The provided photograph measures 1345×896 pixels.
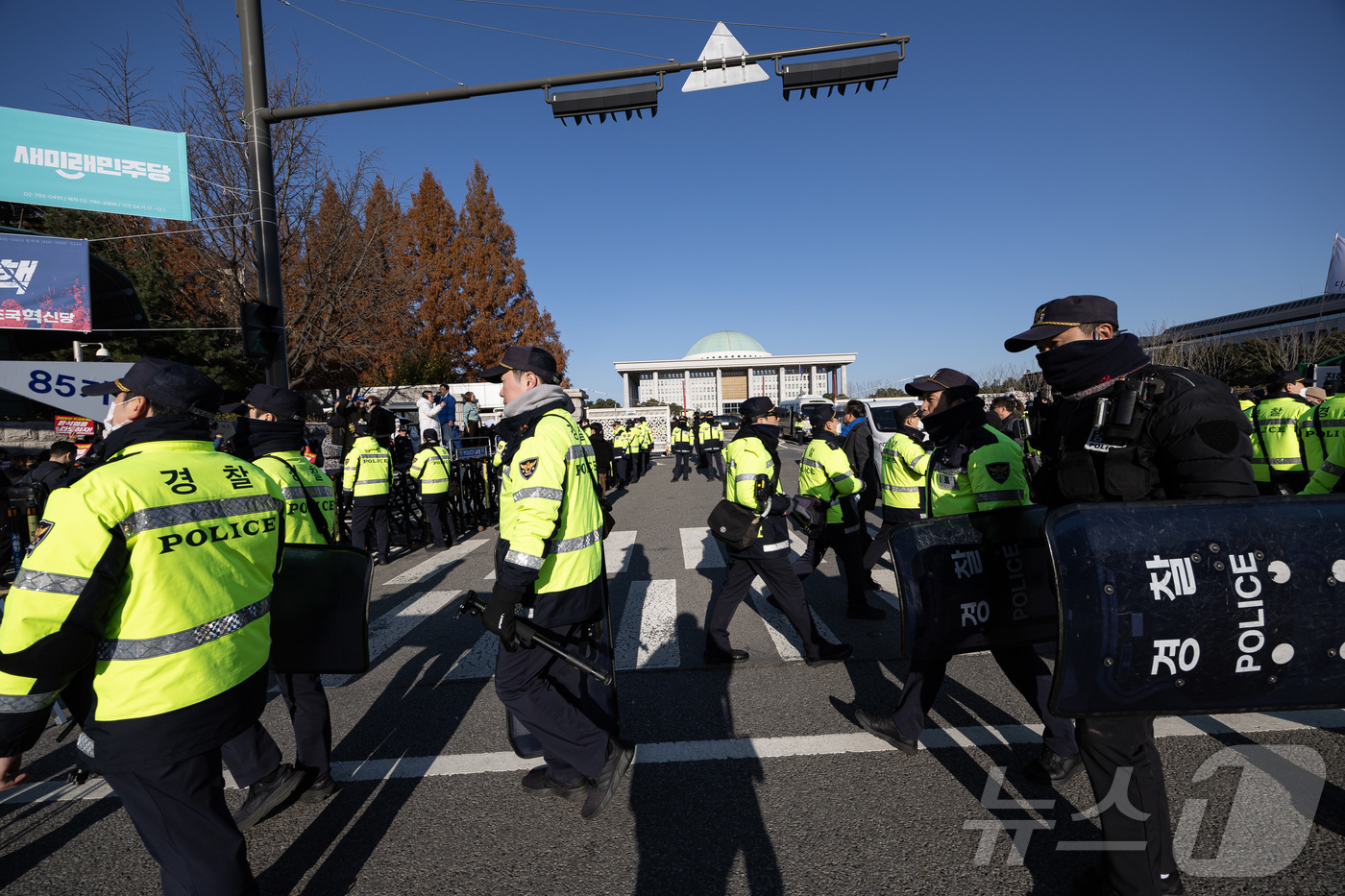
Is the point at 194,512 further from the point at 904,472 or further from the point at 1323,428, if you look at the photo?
the point at 1323,428

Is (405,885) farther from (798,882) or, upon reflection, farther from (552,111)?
(552,111)

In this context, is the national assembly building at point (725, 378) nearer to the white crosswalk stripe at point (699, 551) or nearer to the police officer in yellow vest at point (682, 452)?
the police officer in yellow vest at point (682, 452)

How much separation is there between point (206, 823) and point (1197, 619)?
3213 millimetres

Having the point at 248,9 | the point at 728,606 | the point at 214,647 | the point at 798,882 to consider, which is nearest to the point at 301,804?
the point at 214,647

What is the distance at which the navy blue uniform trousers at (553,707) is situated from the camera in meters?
2.84

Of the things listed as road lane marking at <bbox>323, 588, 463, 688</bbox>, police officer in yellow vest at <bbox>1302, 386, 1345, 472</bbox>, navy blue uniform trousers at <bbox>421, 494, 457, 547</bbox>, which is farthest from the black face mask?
navy blue uniform trousers at <bbox>421, 494, 457, 547</bbox>

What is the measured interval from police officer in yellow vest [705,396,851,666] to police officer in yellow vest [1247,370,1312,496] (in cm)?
539

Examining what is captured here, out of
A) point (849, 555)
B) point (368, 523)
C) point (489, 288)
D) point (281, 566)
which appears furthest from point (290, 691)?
point (489, 288)

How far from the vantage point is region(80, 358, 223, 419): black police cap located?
77.5 inches

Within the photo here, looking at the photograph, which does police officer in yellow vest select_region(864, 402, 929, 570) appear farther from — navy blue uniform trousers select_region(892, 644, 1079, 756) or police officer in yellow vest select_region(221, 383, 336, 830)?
police officer in yellow vest select_region(221, 383, 336, 830)

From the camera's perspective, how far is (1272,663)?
2.05 meters

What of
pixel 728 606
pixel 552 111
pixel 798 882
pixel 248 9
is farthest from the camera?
pixel 248 9

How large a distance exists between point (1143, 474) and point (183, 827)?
3.30m

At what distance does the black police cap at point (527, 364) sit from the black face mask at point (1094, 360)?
219 centimetres
